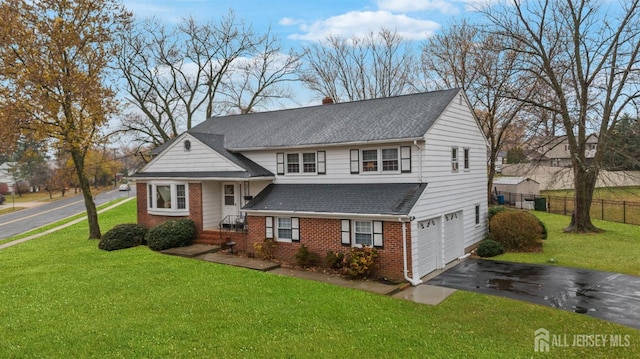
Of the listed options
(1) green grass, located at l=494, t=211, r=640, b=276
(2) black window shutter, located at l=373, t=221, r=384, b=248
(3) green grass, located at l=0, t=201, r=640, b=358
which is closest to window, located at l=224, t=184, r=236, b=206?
(3) green grass, located at l=0, t=201, r=640, b=358

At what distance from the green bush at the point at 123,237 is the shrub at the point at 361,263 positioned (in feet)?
37.5

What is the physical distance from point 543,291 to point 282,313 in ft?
25.8

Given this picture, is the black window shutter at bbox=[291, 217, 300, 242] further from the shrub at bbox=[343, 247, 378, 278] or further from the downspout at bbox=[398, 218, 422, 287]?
the downspout at bbox=[398, 218, 422, 287]

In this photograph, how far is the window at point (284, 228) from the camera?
16.1m

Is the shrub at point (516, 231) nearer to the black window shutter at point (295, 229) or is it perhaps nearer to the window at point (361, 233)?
the window at point (361, 233)

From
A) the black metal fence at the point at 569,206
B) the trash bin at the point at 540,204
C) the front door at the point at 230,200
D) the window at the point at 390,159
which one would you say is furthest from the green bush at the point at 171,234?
the trash bin at the point at 540,204

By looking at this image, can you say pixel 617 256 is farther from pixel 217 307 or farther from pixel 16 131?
pixel 16 131

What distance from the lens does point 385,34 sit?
136 feet

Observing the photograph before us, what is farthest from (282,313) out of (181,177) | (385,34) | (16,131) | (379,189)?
(385,34)

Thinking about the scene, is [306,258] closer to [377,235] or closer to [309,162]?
[377,235]

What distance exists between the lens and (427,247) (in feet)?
49.4

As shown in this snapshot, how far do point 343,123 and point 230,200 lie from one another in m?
6.89

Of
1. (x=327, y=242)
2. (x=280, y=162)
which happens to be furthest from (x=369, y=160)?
(x=280, y=162)

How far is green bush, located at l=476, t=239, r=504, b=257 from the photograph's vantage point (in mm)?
17484
